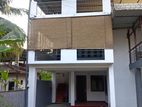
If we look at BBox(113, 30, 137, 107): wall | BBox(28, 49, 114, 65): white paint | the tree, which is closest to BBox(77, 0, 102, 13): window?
BBox(113, 30, 137, 107): wall

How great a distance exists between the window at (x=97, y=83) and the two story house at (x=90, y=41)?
518 cm

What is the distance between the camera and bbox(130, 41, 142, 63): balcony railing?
1416 cm

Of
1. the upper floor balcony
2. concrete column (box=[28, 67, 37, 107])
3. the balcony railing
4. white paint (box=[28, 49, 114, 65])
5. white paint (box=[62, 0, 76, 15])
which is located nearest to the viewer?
white paint (box=[28, 49, 114, 65])

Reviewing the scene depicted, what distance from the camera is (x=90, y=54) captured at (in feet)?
43.9

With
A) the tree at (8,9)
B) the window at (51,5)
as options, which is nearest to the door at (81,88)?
the window at (51,5)

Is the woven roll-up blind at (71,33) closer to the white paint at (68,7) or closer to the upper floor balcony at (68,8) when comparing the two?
Result: the upper floor balcony at (68,8)

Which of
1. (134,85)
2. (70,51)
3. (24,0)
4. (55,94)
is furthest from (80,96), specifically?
(24,0)

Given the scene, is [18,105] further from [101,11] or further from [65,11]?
[101,11]

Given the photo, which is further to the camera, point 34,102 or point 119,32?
point 119,32

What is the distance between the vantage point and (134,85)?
15320mm

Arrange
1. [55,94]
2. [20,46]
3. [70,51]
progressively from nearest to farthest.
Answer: [20,46]
[70,51]
[55,94]

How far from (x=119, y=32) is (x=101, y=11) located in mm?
2615

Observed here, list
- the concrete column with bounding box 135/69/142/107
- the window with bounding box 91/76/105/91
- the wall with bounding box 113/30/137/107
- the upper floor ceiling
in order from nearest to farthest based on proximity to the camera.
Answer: the upper floor ceiling
the concrete column with bounding box 135/69/142/107
the wall with bounding box 113/30/137/107
the window with bounding box 91/76/105/91

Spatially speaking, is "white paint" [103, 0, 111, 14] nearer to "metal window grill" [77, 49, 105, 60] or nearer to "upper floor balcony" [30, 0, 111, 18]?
"upper floor balcony" [30, 0, 111, 18]
